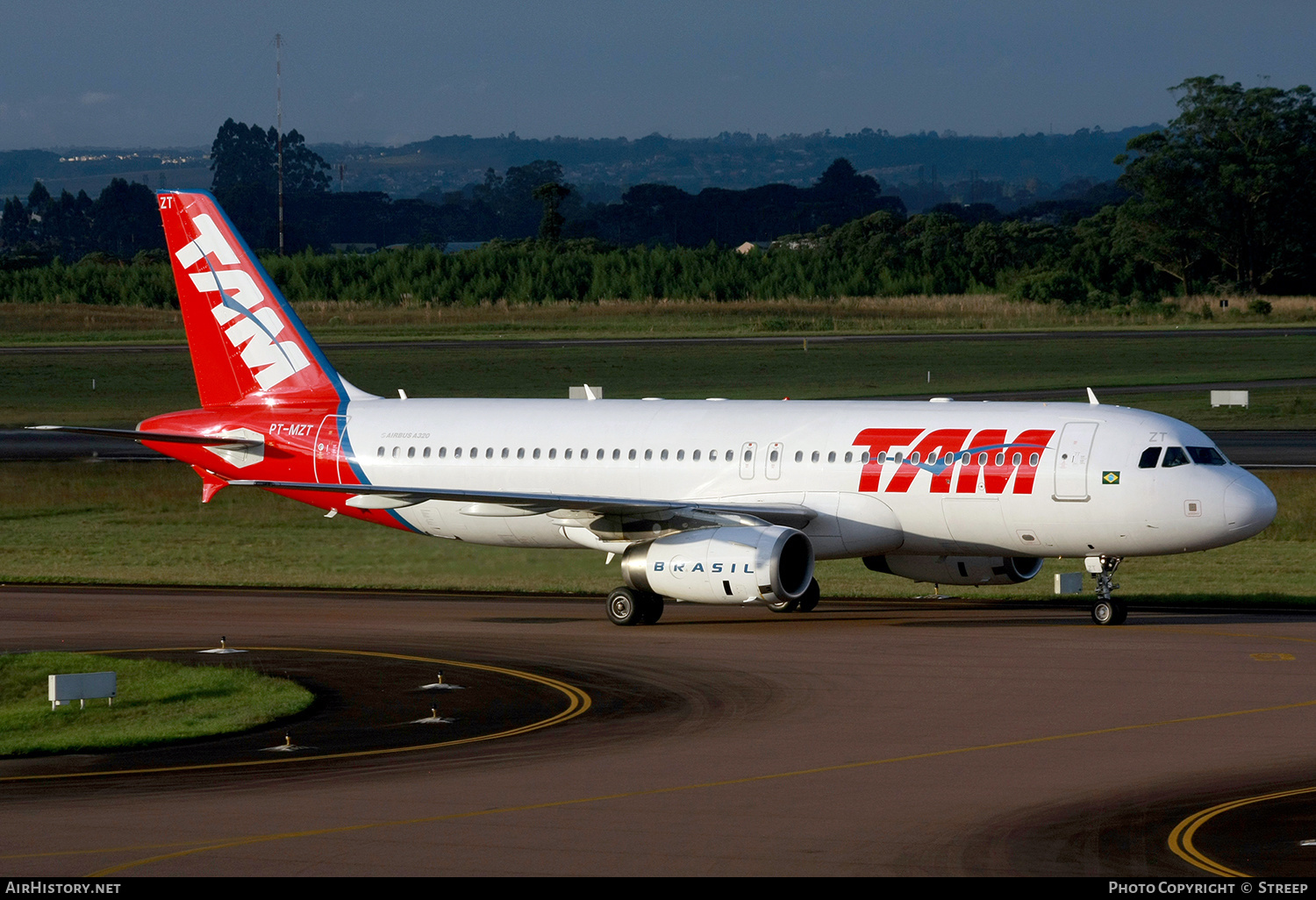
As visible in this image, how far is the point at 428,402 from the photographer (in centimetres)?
4444

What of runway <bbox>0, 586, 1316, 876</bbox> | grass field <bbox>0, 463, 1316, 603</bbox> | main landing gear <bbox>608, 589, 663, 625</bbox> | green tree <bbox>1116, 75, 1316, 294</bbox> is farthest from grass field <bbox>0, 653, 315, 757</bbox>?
green tree <bbox>1116, 75, 1316, 294</bbox>

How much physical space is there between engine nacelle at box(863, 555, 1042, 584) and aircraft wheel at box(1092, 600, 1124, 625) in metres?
1.96

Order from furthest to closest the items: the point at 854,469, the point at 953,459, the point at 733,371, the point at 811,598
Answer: the point at 733,371, the point at 811,598, the point at 854,469, the point at 953,459

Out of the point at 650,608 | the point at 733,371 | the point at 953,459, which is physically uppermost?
the point at 953,459

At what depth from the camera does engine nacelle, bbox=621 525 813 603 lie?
35.9 meters

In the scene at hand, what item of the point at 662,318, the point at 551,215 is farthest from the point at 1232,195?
the point at 551,215

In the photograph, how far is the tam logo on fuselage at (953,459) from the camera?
36.8 meters

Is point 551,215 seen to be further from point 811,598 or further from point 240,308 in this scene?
point 811,598

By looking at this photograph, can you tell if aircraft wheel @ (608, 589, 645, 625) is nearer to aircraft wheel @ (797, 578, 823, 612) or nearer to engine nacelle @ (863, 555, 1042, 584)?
aircraft wheel @ (797, 578, 823, 612)

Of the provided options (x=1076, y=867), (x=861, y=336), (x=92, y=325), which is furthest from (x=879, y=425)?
(x=92, y=325)

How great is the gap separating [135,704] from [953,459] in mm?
17367

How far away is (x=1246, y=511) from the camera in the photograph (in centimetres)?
3538

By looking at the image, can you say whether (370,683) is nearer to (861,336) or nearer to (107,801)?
(107,801)

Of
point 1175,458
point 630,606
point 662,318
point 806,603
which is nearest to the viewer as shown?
point 1175,458
